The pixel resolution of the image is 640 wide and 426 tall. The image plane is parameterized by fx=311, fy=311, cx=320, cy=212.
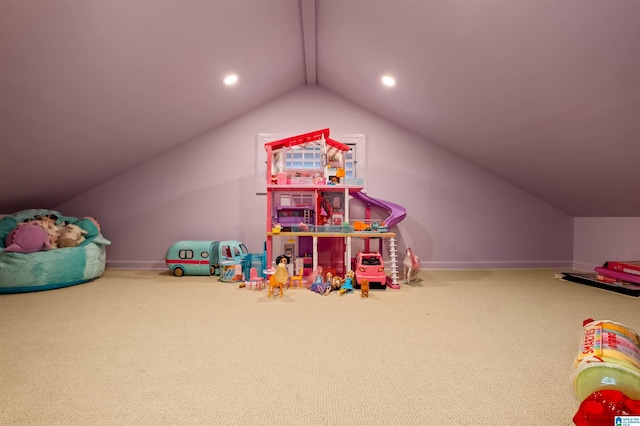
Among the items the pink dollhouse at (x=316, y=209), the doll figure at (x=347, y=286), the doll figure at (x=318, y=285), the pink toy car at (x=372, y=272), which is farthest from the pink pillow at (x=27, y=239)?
the pink toy car at (x=372, y=272)

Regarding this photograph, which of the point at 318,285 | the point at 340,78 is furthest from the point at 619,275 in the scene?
the point at 340,78

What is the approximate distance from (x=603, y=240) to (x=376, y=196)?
263 cm

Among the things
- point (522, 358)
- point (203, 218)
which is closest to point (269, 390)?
point (522, 358)

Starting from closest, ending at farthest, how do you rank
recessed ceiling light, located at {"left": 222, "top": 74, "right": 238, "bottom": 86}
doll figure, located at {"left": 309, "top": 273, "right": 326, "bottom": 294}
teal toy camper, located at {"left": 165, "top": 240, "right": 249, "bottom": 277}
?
doll figure, located at {"left": 309, "top": 273, "right": 326, "bottom": 294}
recessed ceiling light, located at {"left": 222, "top": 74, "right": 238, "bottom": 86}
teal toy camper, located at {"left": 165, "top": 240, "right": 249, "bottom": 277}

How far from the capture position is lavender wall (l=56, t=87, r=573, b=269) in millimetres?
3963

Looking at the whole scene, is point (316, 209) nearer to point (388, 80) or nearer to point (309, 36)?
point (388, 80)

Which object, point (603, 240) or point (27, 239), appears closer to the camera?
point (27, 239)

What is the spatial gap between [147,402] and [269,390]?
41cm

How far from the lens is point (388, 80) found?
3.29 m

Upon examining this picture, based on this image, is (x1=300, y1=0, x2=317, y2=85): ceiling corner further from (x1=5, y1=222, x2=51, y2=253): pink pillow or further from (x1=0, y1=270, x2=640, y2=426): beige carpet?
(x1=5, y1=222, x2=51, y2=253): pink pillow

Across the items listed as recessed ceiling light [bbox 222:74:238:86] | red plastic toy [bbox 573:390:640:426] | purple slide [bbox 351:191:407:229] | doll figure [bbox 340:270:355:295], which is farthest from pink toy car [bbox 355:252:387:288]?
recessed ceiling light [bbox 222:74:238:86]

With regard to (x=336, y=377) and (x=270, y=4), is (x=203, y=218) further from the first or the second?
(x=336, y=377)

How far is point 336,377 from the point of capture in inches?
48.1

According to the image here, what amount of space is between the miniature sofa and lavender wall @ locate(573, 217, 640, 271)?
5524mm
